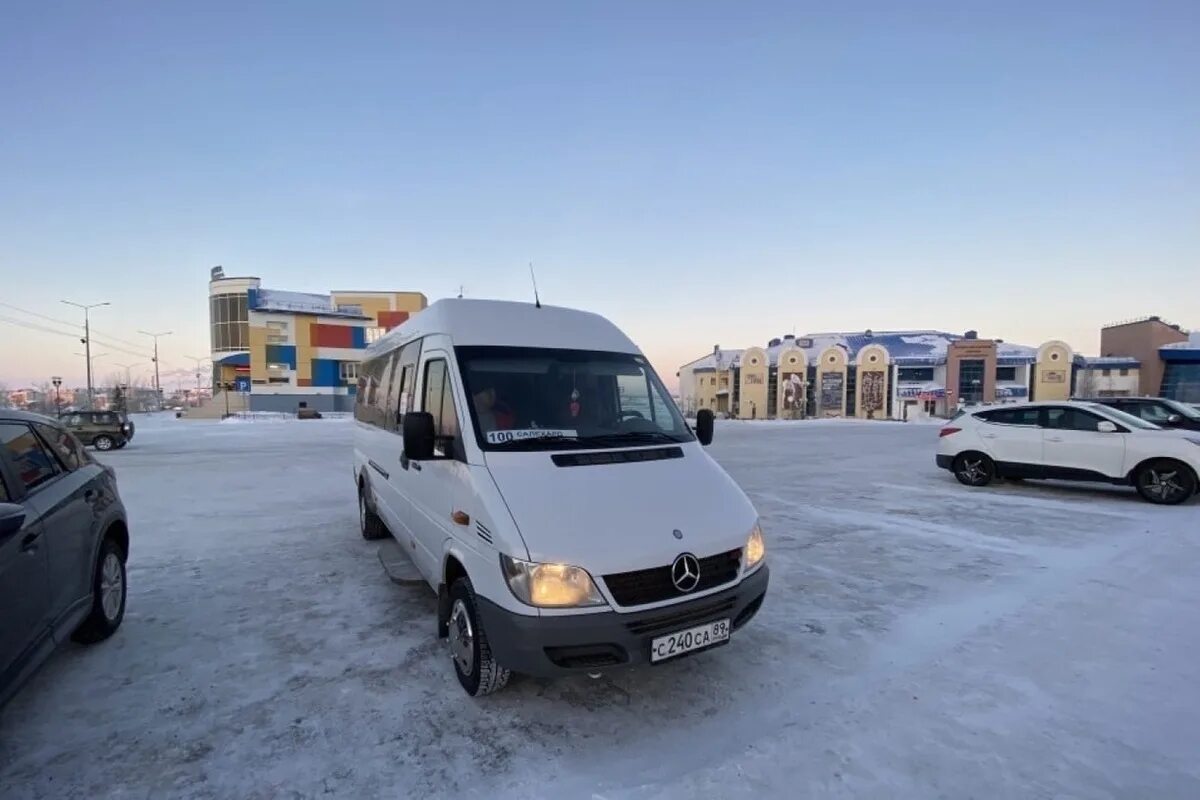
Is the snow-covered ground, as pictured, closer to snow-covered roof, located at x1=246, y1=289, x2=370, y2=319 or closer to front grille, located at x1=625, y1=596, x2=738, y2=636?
front grille, located at x1=625, y1=596, x2=738, y2=636

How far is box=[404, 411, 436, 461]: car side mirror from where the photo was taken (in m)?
3.44

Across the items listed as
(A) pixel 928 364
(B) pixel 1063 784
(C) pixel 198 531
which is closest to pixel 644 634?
(B) pixel 1063 784

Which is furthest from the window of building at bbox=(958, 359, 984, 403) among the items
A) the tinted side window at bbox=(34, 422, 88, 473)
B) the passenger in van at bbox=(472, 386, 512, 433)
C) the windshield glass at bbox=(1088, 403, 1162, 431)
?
the tinted side window at bbox=(34, 422, 88, 473)

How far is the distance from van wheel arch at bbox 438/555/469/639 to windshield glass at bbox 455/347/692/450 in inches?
32.5

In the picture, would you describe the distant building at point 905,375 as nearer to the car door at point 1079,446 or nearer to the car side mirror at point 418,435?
the car door at point 1079,446

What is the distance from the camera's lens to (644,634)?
298cm

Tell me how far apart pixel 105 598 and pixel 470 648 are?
2.96m

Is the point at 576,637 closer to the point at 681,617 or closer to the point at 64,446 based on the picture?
the point at 681,617

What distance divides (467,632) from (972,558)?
18.7 feet

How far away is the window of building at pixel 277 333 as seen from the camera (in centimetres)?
5572

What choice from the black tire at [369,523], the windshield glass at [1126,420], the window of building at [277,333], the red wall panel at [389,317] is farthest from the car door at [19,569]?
the red wall panel at [389,317]

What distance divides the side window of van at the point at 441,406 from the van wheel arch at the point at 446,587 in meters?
0.70

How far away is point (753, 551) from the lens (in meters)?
3.54

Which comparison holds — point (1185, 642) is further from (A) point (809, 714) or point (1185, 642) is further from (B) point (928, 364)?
(B) point (928, 364)
